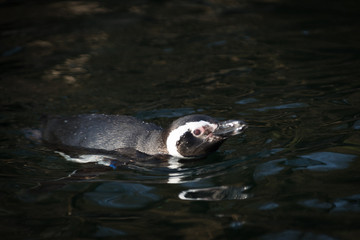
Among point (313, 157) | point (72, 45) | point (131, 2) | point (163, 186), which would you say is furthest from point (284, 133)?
point (131, 2)

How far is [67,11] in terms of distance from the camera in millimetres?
11922

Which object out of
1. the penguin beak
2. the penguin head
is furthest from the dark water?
the penguin beak

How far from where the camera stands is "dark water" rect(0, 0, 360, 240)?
400 centimetres

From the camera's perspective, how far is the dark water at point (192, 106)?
4.00 m

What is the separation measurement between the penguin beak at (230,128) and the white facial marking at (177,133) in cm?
8

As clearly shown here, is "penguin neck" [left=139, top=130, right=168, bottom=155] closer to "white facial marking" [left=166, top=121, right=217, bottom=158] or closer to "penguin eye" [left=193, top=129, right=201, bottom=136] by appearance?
"white facial marking" [left=166, top=121, right=217, bottom=158]

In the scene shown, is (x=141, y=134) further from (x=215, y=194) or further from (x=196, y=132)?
(x=215, y=194)

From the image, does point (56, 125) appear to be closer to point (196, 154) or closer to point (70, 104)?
point (70, 104)

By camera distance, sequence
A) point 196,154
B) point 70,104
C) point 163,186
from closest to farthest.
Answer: point 163,186, point 196,154, point 70,104

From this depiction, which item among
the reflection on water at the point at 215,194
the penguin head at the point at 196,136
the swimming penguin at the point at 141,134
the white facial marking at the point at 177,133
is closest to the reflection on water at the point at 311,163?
the reflection on water at the point at 215,194

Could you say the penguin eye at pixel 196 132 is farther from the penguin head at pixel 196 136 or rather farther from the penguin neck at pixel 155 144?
the penguin neck at pixel 155 144

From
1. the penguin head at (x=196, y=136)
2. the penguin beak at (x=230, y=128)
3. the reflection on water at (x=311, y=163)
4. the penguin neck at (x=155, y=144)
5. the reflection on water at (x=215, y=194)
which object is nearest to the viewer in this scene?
the reflection on water at (x=215, y=194)

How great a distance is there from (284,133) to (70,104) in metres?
3.49

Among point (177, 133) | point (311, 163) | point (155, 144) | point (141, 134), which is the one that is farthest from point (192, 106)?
point (311, 163)
